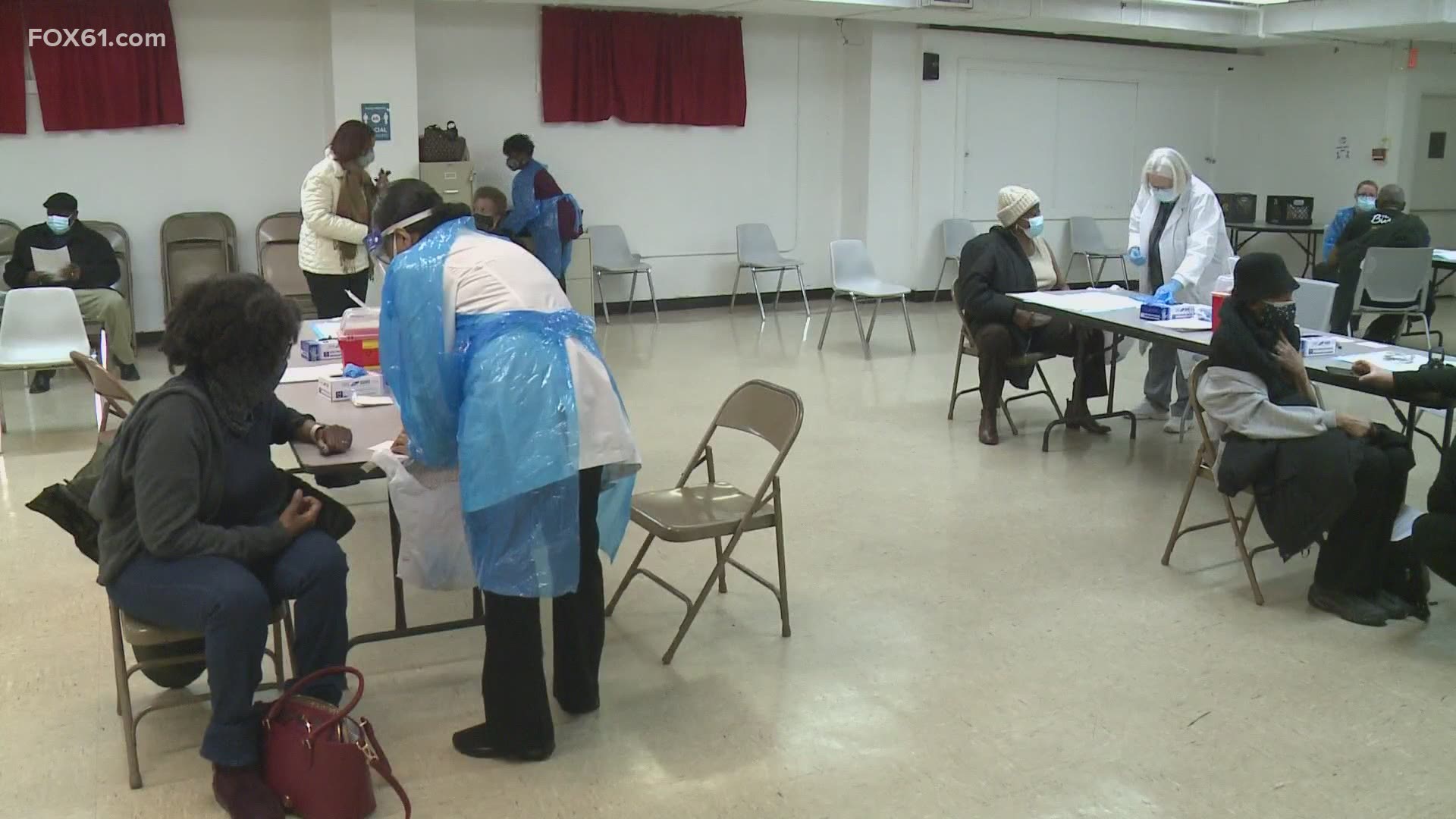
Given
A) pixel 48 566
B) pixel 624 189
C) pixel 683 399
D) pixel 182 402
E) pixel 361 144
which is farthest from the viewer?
pixel 624 189

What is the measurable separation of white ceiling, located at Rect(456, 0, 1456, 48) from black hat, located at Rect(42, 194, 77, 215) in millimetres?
3087

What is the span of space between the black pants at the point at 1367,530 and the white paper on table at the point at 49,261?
6325 millimetres

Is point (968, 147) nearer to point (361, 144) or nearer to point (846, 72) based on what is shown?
point (846, 72)

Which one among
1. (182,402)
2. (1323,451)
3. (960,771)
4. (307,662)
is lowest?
(960,771)

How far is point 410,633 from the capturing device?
3.28 meters

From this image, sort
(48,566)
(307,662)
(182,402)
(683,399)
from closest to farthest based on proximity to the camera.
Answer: (182,402) < (307,662) < (48,566) < (683,399)

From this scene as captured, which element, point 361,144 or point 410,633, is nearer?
point 410,633

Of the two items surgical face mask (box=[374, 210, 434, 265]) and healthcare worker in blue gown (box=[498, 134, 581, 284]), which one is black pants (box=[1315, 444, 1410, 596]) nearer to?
surgical face mask (box=[374, 210, 434, 265])

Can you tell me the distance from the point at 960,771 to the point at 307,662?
1465 millimetres

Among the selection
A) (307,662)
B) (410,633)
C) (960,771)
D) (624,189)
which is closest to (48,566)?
(410,633)

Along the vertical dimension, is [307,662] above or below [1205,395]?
below

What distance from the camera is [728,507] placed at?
3393mm

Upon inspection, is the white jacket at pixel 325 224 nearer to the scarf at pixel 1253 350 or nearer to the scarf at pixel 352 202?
the scarf at pixel 352 202

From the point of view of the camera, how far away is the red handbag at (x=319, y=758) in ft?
8.03
